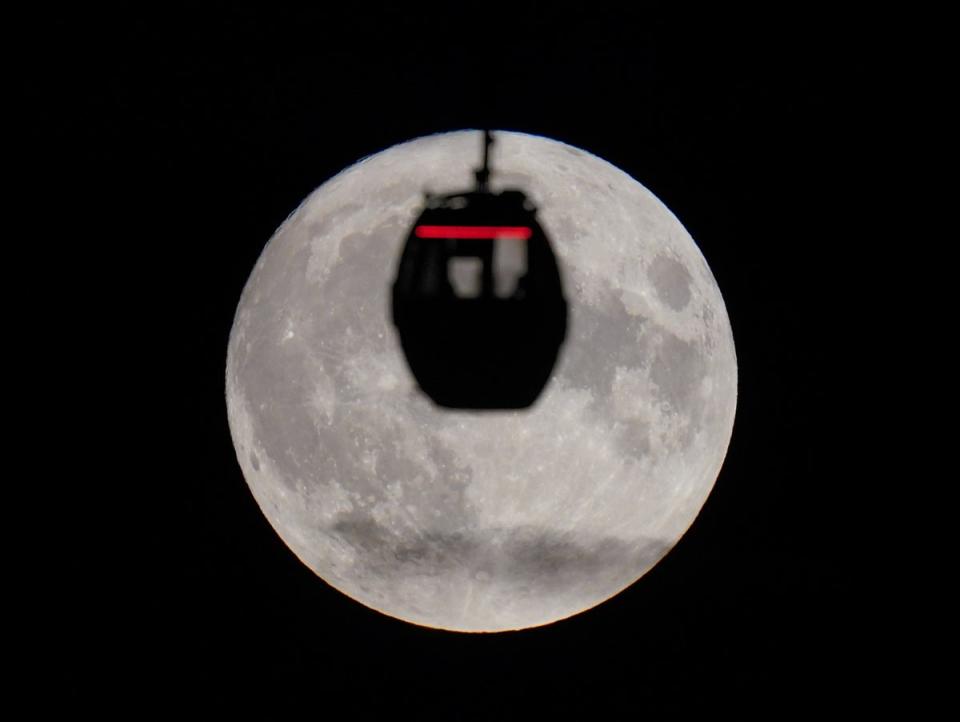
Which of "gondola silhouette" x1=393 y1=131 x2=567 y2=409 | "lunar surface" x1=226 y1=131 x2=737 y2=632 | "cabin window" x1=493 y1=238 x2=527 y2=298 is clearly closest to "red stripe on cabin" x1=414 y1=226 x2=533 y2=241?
"gondola silhouette" x1=393 y1=131 x2=567 y2=409

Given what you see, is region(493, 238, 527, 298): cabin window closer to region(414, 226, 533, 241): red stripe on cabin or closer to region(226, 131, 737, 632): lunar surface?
region(226, 131, 737, 632): lunar surface

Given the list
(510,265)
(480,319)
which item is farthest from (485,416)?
(510,265)

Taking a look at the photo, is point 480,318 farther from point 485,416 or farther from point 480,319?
point 485,416

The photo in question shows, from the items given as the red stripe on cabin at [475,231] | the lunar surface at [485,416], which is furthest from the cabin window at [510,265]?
the red stripe on cabin at [475,231]

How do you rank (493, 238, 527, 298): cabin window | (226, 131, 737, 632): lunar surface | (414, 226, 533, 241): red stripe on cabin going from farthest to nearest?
(226, 131, 737, 632): lunar surface < (493, 238, 527, 298): cabin window < (414, 226, 533, 241): red stripe on cabin

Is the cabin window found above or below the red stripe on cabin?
below

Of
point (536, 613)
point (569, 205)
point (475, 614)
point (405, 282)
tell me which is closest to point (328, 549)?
point (475, 614)

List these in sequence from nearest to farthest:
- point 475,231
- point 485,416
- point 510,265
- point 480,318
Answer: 1. point 475,231
2. point 480,318
3. point 510,265
4. point 485,416

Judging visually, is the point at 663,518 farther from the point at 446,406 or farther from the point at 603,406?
the point at 446,406
